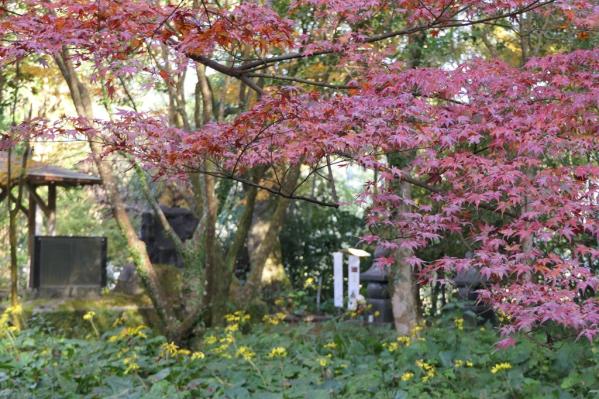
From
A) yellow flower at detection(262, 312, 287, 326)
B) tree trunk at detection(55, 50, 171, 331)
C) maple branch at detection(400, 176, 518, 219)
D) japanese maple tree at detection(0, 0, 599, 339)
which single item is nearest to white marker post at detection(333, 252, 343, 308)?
yellow flower at detection(262, 312, 287, 326)

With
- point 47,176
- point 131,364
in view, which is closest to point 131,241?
point 131,364

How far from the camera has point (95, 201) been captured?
20844 mm

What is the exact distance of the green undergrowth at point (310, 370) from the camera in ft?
18.5

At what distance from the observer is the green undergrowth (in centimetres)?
564

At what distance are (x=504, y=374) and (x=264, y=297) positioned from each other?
26.8ft

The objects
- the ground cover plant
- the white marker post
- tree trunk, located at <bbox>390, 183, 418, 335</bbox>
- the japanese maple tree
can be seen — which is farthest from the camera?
the white marker post

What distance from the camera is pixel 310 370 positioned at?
628cm

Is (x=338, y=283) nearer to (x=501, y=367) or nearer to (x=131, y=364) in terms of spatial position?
(x=131, y=364)

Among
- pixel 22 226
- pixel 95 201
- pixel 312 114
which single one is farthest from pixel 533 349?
pixel 22 226

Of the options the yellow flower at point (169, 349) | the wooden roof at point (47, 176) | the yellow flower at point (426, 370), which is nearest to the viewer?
the yellow flower at point (426, 370)

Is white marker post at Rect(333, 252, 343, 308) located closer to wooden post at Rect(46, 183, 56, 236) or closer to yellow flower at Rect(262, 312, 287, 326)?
yellow flower at Rect(262, 312, 287, 326)

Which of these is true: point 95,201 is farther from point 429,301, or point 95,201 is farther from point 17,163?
point 429,301

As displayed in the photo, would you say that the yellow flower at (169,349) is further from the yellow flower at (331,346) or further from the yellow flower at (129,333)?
the yellow flower at (331,346)

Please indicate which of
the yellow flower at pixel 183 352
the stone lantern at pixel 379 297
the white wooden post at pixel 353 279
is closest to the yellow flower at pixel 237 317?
the yellow flower at pixel 183 352
